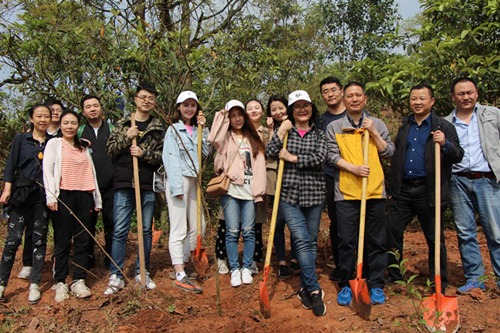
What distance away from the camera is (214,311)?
3588mm

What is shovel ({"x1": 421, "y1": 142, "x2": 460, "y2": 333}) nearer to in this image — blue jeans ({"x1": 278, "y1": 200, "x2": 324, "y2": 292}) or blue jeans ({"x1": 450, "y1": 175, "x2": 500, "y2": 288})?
blue jeans ({"x1": 450, "y1": 175, "x2": 500, "y2": 288})

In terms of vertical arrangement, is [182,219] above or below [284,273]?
above

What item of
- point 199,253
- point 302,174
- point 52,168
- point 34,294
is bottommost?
point 34,294

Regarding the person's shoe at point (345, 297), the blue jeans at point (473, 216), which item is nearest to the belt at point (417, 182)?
the blue jeans at point (473, 216)

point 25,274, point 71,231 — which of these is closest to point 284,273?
point 71,231

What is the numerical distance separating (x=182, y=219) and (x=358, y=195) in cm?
177

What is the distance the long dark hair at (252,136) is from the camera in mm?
4219

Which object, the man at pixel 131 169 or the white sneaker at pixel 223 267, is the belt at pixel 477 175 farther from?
the man at pixel 131 169

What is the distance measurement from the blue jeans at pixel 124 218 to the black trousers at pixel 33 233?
26.7 inches

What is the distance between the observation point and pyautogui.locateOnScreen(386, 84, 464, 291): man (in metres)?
3.64

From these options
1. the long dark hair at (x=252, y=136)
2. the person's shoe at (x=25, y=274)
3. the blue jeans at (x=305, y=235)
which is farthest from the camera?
the person's shoe at (x=25, y=274)

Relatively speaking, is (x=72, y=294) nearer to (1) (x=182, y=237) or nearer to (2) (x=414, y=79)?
(1) (x=182, y=237)

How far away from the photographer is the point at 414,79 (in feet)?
17.9

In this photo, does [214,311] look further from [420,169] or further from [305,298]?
[420,169]
